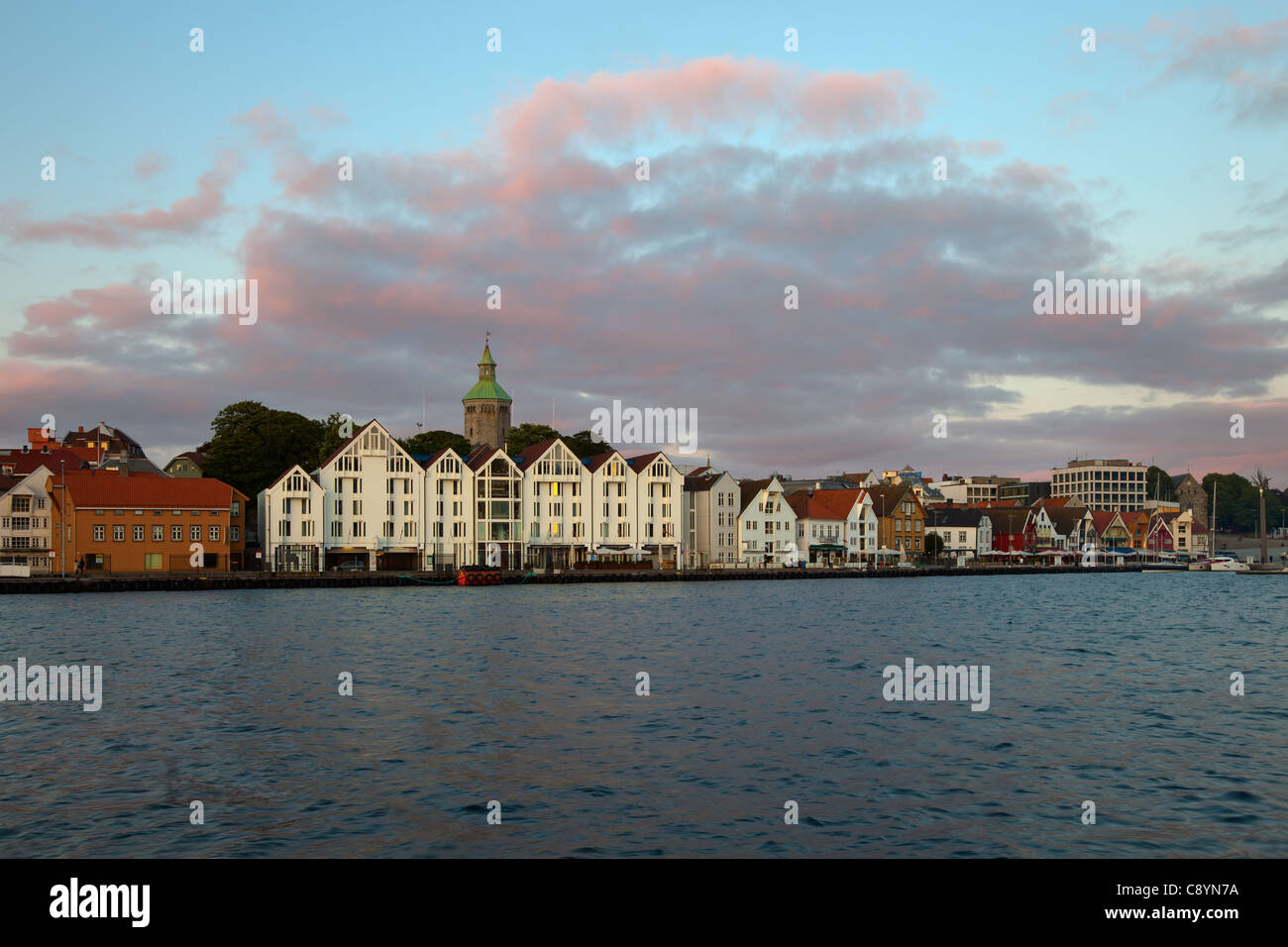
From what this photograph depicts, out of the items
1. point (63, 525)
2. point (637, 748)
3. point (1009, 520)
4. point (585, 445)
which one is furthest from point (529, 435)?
point (637, 748)

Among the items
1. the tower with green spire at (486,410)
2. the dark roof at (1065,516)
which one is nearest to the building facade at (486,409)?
the tower with green spire at (486,410)

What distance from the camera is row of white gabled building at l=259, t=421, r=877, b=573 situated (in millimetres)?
111688

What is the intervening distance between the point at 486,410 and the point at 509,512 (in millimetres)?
69072

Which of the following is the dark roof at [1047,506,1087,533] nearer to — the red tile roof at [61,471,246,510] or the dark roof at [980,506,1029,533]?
the dark roof at [980,506,1029,533]

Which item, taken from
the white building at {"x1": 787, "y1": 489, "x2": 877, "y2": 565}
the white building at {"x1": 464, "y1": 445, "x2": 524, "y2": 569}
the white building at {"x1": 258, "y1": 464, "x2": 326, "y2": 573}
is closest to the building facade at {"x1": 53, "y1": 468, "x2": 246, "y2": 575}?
the white building at {"x1": 258, "y1": 464, "x2": 326, "y2": 573}

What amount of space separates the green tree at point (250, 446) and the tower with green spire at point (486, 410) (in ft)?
209

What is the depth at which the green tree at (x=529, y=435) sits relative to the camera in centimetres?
14612

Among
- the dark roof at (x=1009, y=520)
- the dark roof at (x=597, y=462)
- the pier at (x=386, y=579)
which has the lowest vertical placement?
the pier at (x=386, y=579)

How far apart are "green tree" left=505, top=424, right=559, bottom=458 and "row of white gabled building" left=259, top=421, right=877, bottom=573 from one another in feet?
45.4

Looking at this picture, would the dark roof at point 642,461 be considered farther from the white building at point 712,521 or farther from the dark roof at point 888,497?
the dark roof at point 888,497

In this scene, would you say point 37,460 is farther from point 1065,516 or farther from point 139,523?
point 1065,516

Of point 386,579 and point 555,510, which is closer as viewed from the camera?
point 386,579

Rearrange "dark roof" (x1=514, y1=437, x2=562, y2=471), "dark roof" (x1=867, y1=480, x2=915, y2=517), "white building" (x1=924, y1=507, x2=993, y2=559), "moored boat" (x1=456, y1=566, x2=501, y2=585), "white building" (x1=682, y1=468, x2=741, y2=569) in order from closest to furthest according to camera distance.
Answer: "moored boat" (x1=456, y1=566, x2=501, y2=585)
"dark roof" (x1=514, y1=437, x2=562, y2=471)
"white building" (x1=682, y1=468, x2=741, y2=569)
"dark roof" (x1=867, y1=480, x2=915, y2=517)
"white building" (x1=924, y1=507, x2=993, y2=559)

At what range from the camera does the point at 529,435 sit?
14775 cm
